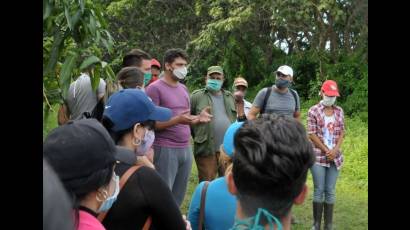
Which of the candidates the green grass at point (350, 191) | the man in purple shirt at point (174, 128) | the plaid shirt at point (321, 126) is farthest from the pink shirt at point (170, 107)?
the green grass at point (350, 191)

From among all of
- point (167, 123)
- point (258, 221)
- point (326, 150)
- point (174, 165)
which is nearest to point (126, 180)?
point (258, 221)

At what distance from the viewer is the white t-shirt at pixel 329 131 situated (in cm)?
536

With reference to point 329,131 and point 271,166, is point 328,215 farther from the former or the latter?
point 271,166

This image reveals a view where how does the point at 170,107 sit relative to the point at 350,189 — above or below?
above

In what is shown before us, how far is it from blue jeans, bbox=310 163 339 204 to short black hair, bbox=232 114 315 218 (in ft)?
12.1

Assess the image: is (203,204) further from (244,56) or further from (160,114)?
(244,56)

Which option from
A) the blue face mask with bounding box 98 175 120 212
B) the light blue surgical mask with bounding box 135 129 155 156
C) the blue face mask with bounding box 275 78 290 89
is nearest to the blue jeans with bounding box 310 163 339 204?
the blue face mask with bounding box 275 78 290 89

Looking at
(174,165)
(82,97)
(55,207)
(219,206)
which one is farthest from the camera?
(174,165)

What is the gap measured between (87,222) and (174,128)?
9.32ft

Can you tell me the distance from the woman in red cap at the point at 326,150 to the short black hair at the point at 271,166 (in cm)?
369

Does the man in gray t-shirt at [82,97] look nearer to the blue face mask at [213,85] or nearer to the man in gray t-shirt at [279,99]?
the blue face mask at [213,85]

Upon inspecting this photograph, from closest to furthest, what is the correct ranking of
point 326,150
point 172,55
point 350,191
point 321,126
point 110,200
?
point 110,200
point 172,55
point 326,150
point 321,126
point 350,191

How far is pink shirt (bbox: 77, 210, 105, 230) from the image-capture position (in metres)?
1.73

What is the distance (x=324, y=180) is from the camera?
5.33 metres
